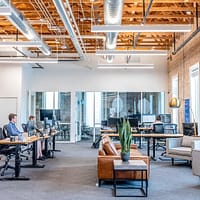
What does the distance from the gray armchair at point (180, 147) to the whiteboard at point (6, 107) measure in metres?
6.44

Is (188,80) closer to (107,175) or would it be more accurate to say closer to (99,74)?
(99,74)

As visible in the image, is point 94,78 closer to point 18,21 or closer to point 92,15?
point 92,15

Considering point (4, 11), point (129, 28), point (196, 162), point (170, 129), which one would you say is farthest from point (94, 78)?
point (196, 162)

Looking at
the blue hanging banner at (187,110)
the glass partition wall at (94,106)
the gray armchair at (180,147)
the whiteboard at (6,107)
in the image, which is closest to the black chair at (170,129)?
the blue hanging banner at (187,110)

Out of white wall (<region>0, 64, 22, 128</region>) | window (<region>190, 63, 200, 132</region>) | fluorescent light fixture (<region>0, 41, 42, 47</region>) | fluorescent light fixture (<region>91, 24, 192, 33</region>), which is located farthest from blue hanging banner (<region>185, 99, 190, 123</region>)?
white wall (<region>0, 64, 22, 128</region>)

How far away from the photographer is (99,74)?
1384cm

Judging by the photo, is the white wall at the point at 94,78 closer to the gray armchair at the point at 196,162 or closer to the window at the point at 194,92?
the window at the point at 194,92

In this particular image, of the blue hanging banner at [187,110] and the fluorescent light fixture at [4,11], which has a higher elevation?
the fluorescent light fixture at [4,11]

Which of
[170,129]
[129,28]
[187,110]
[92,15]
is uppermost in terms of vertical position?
[92,15]

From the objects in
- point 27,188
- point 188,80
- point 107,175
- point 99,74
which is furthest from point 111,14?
point 99,74

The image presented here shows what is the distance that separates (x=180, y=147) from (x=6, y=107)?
6.92 metres

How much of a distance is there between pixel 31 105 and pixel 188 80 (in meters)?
6.78

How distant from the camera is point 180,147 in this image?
25.6 feet

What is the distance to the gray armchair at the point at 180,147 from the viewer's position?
7.25 meters
